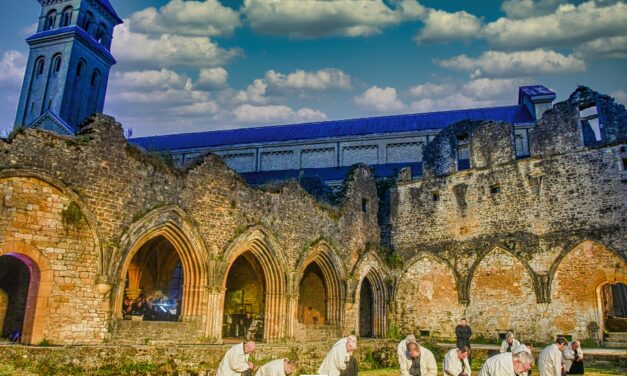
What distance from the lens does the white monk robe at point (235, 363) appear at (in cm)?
765

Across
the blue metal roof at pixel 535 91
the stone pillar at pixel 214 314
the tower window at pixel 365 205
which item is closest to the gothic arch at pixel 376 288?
the tower window at pixel 365 205

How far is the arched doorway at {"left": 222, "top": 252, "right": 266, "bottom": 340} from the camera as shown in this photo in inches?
684

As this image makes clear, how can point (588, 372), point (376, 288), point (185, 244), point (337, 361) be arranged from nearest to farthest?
point (337, 361) < point (588, 372) < point (185, 244) < point (376, 288)

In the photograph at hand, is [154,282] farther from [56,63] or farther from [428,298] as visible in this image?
[56,63]

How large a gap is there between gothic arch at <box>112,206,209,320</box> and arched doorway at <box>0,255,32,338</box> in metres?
2.65

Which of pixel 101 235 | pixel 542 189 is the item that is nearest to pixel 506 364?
pixel 101 235

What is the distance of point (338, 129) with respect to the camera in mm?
35375

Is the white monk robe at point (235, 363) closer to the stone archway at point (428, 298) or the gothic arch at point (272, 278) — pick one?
the gothic arch at point (272, 278)

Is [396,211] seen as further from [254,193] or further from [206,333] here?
[206,333]

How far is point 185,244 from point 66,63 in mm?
32915

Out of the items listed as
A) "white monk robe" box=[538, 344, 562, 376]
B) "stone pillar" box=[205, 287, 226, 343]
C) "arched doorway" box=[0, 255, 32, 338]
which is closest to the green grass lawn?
"white monk robe" box=[538, 344, 562, 376]

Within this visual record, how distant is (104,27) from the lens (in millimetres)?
45312

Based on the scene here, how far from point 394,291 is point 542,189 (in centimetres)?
652

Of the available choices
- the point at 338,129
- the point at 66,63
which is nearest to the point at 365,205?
the point at 338,129
